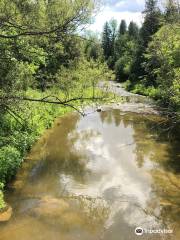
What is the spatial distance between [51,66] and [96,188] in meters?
25.3

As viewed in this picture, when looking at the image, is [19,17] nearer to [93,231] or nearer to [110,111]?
[93,231]

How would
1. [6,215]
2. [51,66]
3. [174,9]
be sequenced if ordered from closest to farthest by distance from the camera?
1. [6,215]
2. [174,9]
3. [51,66]

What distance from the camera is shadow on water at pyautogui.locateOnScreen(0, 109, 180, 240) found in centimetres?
1305

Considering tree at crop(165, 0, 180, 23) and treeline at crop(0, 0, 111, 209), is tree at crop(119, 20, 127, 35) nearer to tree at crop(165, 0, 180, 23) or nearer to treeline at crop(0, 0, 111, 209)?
treeline at crop(0, 0, 111, 209)

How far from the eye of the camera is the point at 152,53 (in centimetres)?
3281

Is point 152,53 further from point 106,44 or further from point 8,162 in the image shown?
point 106,44

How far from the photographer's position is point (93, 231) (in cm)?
1289

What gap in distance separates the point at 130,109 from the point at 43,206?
23068 mm

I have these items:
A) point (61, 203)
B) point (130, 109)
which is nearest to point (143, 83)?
point (130, 109)

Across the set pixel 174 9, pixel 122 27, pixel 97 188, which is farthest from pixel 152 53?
pixel 122 27

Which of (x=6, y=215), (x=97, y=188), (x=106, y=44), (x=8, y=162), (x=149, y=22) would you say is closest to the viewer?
(x=6, y=215)

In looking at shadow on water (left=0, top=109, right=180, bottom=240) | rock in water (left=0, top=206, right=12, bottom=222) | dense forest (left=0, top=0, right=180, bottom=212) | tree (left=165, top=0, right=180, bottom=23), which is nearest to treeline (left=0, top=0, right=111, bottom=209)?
dense forest (left=0, top=0, right=180, bottom=212)

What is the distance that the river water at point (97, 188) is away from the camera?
1299 centimetres

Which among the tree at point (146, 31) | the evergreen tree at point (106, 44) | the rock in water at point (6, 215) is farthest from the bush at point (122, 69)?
the rock in water at point (6, 215)
